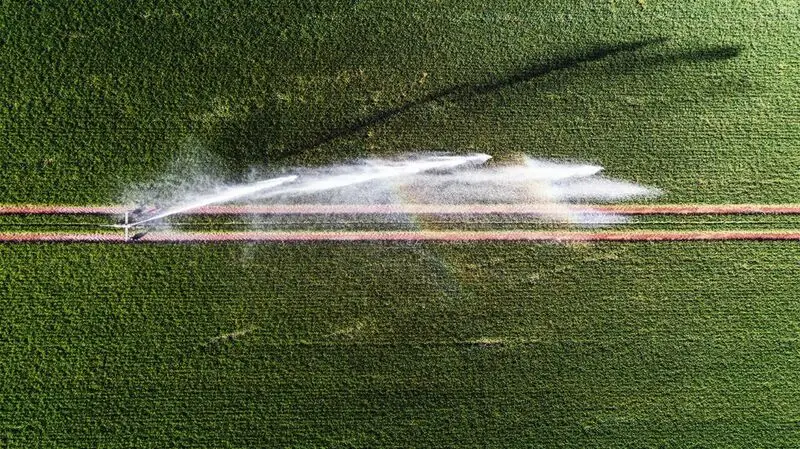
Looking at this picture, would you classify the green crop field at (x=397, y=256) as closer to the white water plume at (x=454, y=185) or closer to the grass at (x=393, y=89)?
the grass at (x=393, y=89)

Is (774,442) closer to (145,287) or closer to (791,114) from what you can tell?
(791,114)

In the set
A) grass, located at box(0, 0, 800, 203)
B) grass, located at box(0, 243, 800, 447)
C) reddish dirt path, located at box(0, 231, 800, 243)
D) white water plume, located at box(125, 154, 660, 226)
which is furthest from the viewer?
white water plume, located at box(125, 154, 660, 226)

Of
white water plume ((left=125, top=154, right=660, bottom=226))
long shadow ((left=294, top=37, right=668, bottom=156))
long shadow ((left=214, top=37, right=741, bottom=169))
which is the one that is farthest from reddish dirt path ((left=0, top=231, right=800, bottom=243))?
long shadow ((left=294, top=37, right=668, bottom=156))

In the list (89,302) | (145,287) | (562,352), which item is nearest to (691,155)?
(562,352)

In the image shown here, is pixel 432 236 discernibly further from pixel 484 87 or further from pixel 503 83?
pixel 503 83

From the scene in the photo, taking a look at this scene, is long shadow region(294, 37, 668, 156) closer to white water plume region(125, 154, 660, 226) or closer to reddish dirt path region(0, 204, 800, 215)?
A: white water plume region(125, 154, 660, 226)

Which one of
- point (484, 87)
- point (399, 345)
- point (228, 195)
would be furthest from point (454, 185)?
point (228, 195)

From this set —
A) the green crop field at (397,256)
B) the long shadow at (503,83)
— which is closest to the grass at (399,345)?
the green crop field at (397,256)

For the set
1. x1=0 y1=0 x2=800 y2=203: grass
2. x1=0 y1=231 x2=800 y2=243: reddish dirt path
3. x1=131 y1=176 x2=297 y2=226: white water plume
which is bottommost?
x1=0 y1=231 x2=800 y2=243: reddish dirt path
